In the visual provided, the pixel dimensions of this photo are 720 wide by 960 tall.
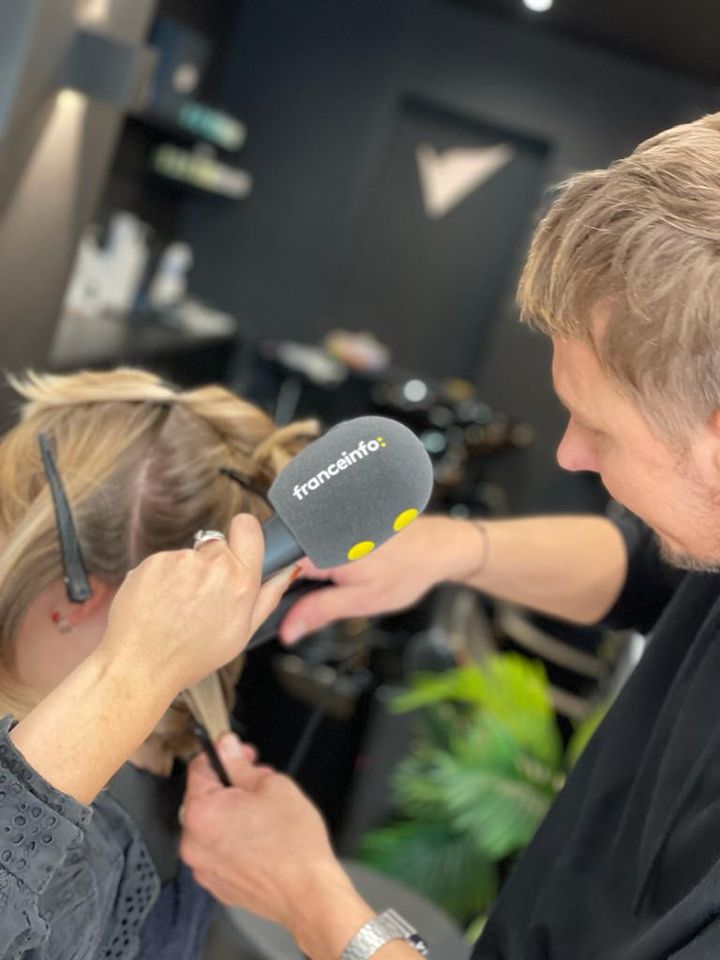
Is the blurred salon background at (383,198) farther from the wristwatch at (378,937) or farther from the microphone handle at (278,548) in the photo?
the microphone handle at (278,548)

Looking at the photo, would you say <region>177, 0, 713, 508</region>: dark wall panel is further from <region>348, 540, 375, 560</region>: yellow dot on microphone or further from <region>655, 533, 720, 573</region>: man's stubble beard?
<region>348, 540, 375, 560</region>: yellow dot on microphone

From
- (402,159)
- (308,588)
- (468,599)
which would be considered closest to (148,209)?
(402,159)

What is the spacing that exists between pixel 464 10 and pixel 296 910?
5381 millimetres

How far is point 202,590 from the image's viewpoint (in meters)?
0.85

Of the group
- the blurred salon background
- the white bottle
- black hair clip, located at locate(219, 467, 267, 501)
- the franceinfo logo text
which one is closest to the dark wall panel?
the blurred salon background

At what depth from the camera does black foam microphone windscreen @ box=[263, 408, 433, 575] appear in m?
0.95

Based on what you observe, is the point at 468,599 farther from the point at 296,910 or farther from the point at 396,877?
the point at 296,910

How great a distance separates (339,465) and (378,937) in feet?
1.55

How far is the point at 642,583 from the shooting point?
156 cm

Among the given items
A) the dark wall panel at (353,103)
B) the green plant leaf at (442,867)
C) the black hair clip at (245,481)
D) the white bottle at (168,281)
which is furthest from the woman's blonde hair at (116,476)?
the dark wall panel at (353,103)

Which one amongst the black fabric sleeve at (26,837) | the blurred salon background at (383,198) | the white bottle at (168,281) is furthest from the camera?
the white bottle at (168,281)

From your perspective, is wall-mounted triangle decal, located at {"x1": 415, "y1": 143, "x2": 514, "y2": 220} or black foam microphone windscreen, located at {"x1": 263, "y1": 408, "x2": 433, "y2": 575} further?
wall-mounted triangle decal, located at {"x1": 415, "y1": 143, "x2": 514, "y2": 220}

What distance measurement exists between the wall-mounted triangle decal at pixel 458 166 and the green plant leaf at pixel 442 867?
170 inches

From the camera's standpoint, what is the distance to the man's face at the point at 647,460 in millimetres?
976
